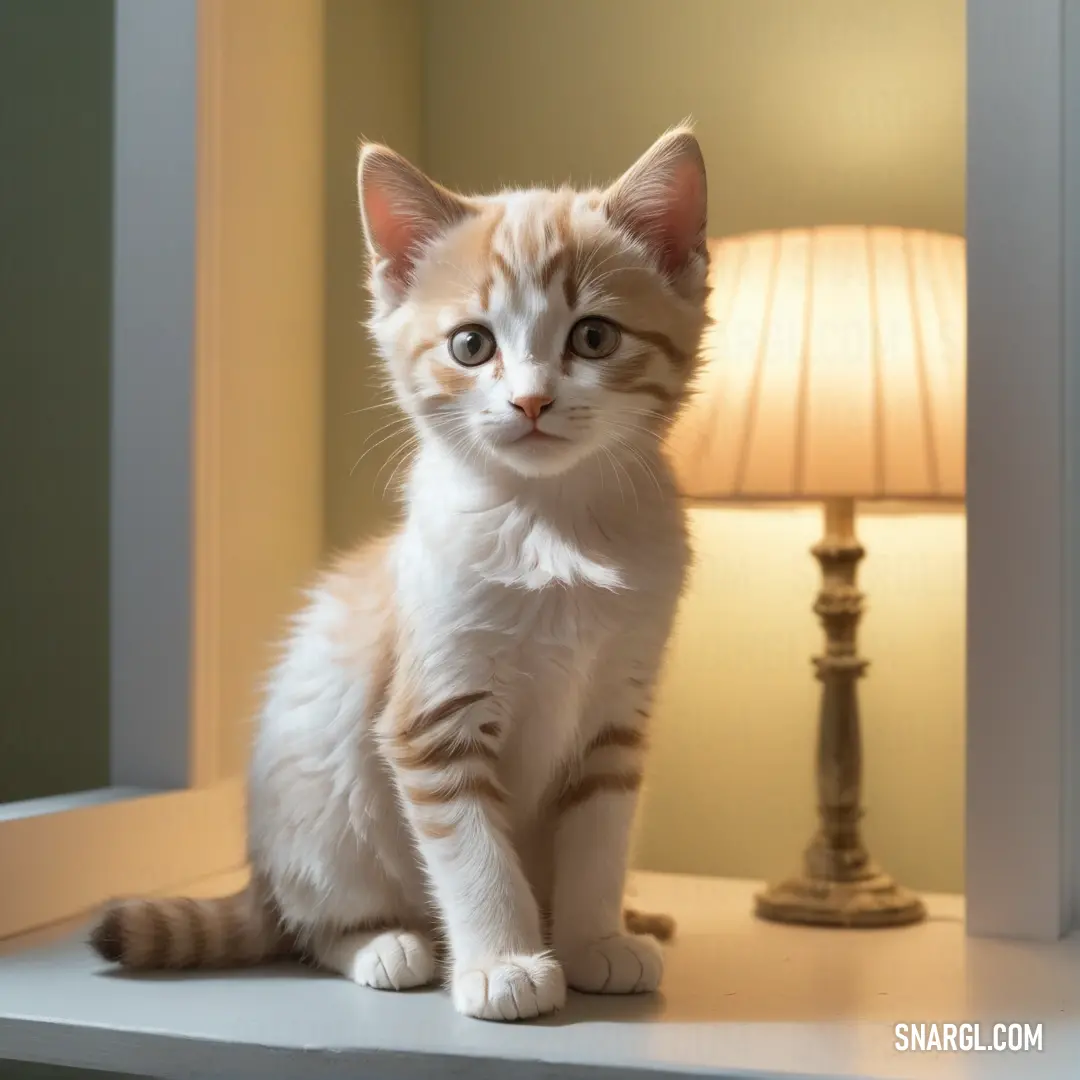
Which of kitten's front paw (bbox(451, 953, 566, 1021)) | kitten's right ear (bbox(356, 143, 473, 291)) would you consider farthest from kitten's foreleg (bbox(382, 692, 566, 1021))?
kitten's right ear (bbox(356, 143, 473, 291))

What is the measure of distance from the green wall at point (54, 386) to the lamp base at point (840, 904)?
33.1 inches

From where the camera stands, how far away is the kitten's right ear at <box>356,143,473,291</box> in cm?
102

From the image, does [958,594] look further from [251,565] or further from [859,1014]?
[251,565]

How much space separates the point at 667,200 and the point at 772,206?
2.18 feet

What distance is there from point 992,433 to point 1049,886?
0.42 m

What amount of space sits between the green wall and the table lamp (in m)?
0.75

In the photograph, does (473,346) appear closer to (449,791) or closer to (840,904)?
(449,791)

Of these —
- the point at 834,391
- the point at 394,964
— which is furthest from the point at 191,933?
the point at 834,391

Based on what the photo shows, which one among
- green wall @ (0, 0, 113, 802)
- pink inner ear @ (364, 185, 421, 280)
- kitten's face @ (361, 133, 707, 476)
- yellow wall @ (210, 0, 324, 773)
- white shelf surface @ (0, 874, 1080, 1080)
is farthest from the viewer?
green wall @ (0, 0, 113, 802)

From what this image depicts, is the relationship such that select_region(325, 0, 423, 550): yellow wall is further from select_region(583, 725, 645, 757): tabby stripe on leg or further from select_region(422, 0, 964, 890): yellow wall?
select_region(583, 725, 645, 757): tabby stripe on leg

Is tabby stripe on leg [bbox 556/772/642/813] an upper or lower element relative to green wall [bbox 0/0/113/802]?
lower

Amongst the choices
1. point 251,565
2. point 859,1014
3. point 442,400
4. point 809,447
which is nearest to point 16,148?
point 251,565

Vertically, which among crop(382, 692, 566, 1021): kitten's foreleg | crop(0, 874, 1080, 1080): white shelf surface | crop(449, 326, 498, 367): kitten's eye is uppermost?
crop(449, 326, 498, 367): kitten's eye

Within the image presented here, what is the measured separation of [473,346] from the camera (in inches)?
38.1
